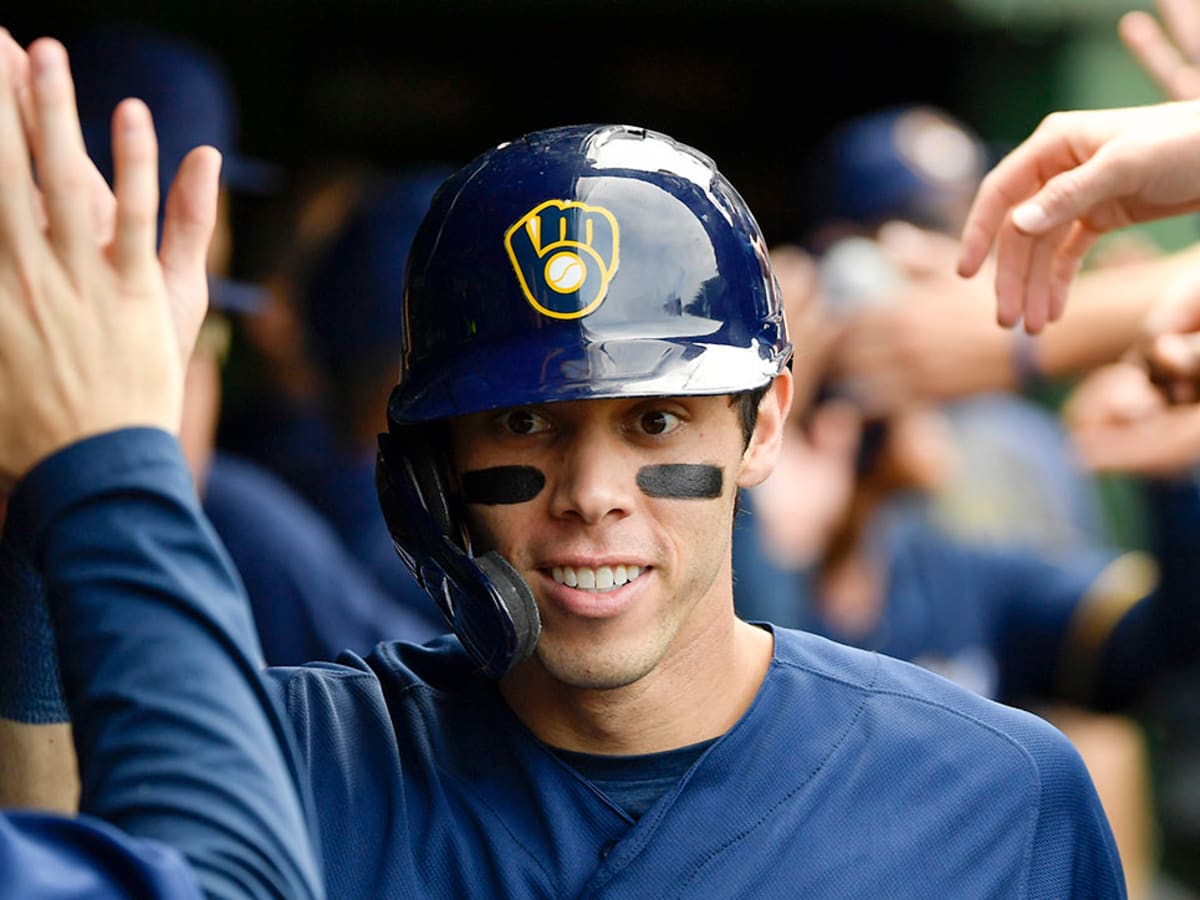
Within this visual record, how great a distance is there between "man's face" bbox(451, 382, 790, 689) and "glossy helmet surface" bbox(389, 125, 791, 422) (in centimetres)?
8

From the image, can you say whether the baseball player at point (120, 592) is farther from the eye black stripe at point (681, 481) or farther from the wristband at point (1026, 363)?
the wristband at point (1026, 363)

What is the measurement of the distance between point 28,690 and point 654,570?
0.80m

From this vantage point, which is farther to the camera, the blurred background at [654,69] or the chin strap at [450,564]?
the blurred background at [654,69]

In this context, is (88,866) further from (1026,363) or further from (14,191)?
(1026,363)

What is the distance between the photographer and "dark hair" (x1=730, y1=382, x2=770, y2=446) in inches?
99.0

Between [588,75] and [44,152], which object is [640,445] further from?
[588,75]

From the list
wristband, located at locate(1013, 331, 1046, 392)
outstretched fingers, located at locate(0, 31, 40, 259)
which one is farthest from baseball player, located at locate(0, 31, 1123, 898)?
wristband, located at locate(1013, 331, 1046, 392)

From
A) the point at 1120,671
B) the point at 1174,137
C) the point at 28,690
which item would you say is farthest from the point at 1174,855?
the point at 28,690

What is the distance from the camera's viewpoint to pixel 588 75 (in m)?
8.99

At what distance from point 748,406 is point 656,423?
19cm

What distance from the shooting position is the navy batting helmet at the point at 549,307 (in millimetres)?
2316

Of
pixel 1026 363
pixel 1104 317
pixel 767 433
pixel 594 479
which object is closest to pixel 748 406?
pixel 767 433

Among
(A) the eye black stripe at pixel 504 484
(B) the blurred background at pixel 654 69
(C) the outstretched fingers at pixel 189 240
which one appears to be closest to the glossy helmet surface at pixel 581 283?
(A) the eye black stripe at pixel 504 484

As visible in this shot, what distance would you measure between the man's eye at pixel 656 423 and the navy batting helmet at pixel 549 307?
9cm
